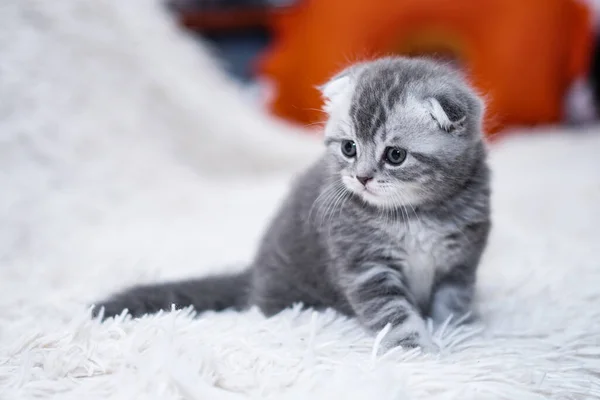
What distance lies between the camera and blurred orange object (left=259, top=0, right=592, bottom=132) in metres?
2.90

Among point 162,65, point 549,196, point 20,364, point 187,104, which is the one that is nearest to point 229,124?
point 187,104

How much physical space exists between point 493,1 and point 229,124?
1.51 m

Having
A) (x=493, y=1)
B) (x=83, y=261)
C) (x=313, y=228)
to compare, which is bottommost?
(x=313, y=228)

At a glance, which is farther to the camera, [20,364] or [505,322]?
[505,322]

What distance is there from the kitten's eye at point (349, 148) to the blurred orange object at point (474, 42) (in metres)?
1.72

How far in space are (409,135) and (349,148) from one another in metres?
0.13

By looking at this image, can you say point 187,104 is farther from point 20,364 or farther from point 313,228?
point 20,364

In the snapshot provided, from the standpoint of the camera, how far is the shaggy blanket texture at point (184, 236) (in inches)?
35.7

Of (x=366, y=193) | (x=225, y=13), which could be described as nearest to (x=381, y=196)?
(x=366, y=193)

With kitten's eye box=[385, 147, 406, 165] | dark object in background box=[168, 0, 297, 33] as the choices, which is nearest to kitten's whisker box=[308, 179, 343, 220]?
kitten's eye box=[385, 147, 406, 165]

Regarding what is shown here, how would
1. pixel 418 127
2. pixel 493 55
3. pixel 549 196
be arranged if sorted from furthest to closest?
pixel 493 55
pixel 549 196
pixel 418 127

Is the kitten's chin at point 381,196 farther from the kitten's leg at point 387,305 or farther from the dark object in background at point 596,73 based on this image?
the dark object in background at point 596,73

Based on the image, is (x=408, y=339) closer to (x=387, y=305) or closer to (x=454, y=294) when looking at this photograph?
(x=387, y=305)

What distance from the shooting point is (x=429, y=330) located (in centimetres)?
110
